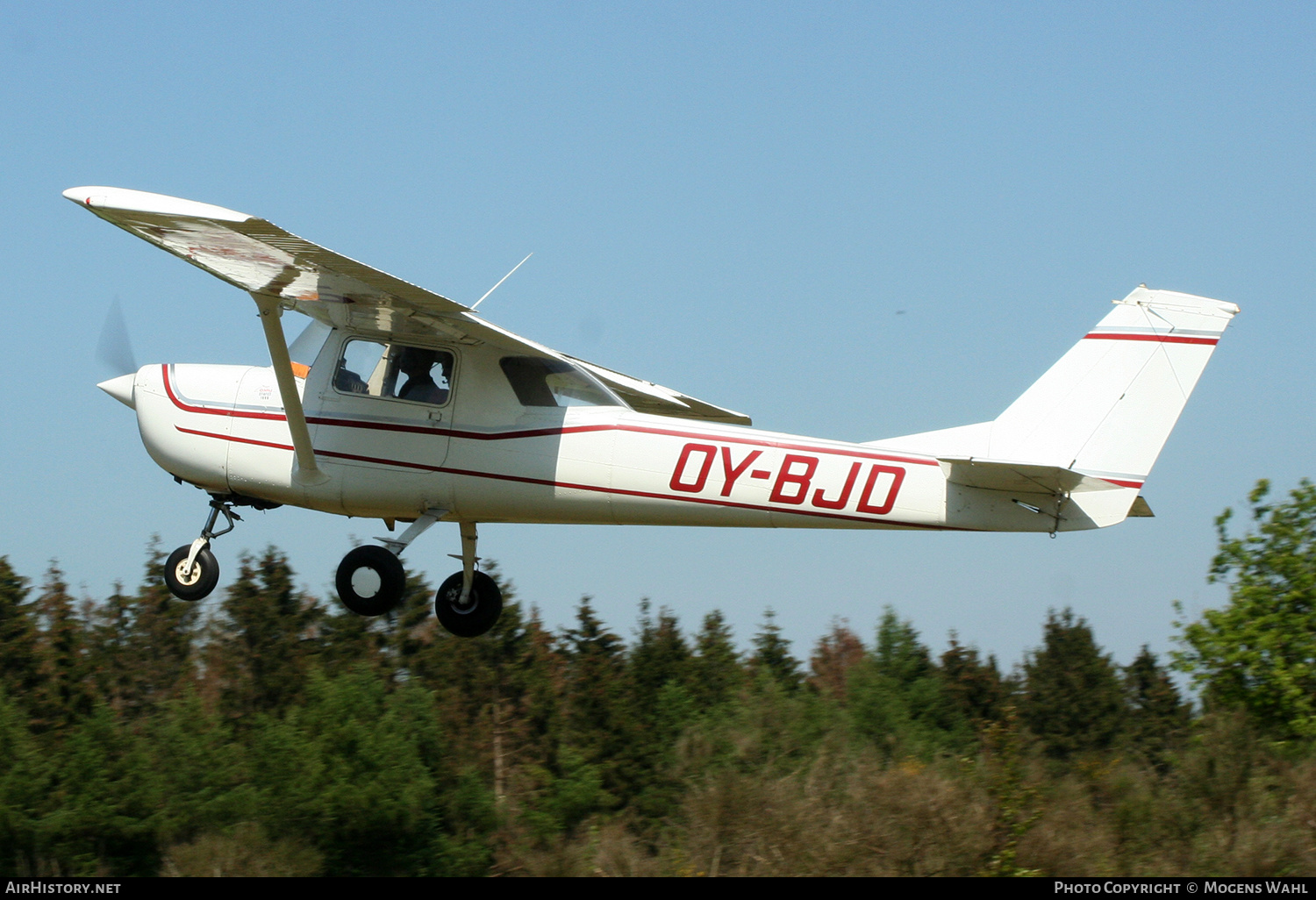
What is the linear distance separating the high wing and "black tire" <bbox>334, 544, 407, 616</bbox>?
1.78 meters

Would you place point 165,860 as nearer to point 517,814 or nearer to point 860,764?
point 517,814

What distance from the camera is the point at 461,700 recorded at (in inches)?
1796

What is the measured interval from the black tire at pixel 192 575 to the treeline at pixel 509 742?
1301 centimetres

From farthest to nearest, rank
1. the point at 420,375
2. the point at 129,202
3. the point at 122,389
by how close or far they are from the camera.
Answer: the point at 122,389, the point at 420,375, the point at 129,202

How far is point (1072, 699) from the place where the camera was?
47.8 metres

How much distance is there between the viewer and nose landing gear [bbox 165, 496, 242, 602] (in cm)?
1129

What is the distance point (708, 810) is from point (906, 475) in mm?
15861

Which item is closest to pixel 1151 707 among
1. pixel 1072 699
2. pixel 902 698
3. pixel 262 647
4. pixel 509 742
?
pixel 1072 699

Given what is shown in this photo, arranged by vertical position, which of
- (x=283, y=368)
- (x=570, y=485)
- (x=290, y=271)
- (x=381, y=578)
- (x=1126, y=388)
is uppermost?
(x=290, y=271)

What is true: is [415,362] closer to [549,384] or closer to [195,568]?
[549,384]

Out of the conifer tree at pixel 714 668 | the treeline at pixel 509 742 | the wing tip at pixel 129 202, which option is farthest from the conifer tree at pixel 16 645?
the wing tip at pixel 129 202

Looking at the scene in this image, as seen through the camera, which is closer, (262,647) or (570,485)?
(570,485)

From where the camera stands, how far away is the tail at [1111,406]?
9.77m

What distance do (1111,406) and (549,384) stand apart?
425 centimetres
